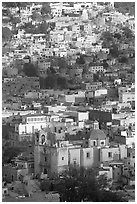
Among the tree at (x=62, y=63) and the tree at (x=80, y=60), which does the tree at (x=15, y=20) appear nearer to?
the tree at (x=80, y=60)

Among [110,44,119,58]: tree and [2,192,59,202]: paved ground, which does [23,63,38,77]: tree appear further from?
[2,192,59,202]: paved ground

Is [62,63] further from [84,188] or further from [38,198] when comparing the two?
Answer: [38,198]

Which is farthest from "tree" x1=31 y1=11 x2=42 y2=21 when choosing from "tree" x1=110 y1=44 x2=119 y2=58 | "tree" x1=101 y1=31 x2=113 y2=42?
"tree" x1=110 y1=44 x2=119 y2=58

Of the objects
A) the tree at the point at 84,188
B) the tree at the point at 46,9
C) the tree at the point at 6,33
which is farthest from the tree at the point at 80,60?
the tree at the point at 84,188

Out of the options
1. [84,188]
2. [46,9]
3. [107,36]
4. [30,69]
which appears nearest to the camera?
[84,188]

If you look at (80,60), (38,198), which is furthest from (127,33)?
(38,198)

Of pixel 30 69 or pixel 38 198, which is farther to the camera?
pixel 30 69

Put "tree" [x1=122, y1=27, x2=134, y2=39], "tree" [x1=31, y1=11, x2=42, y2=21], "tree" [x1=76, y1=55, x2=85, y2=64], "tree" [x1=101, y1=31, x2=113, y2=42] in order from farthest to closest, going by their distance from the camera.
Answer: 1. "tree" [x1=31, y1=11, x2=42, y2=21]
2. "tree" [x1=101, y1=31, x2=113, y2=42]
3. "tree" [x1=122, y1=27, x2=134, y2=39]
4. "tree" [x1=76, y1=55, x2=85, y2=64]
